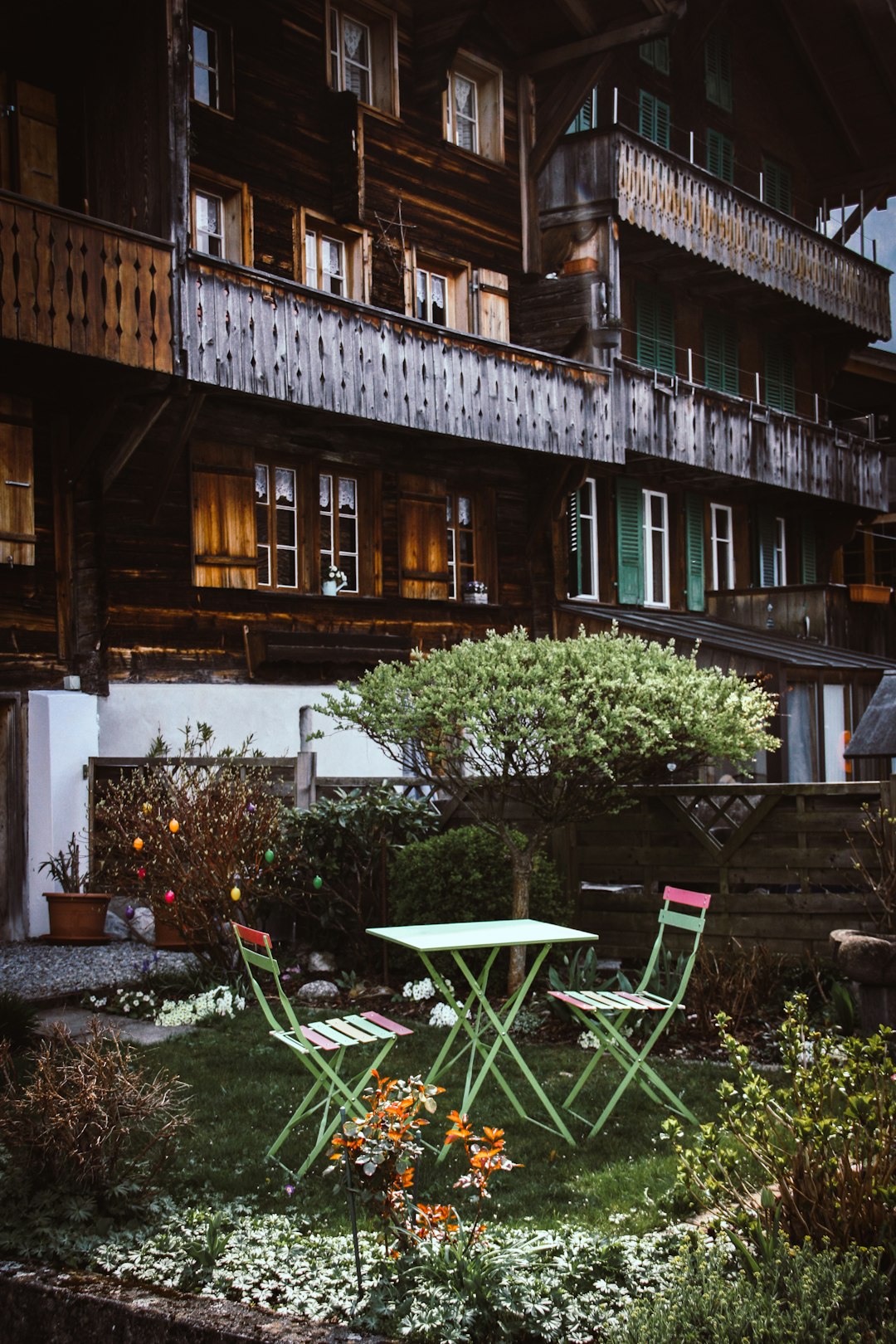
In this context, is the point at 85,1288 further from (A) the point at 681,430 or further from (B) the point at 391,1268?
(A) the point at 681,430

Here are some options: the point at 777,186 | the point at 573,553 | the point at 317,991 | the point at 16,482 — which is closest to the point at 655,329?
the point at 573,553

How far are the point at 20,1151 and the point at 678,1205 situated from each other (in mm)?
2522

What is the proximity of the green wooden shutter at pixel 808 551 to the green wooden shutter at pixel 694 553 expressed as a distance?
3601 millimetres

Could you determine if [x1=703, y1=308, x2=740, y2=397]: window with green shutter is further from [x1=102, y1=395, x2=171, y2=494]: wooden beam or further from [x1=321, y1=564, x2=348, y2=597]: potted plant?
[x1=102, y1=395, x2=171, y2=494]: wooden beam

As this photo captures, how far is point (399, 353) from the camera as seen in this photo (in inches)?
679

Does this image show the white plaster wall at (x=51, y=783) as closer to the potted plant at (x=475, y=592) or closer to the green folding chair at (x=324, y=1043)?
the potted plant at (x=475, y=592)

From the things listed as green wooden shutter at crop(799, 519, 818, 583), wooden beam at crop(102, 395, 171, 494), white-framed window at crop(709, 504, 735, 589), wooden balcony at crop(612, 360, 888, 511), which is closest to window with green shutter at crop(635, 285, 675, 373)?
wooden balcony at crop(612, 360, 888, 511)

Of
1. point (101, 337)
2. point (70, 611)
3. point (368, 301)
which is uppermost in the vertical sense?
point (368, 301)

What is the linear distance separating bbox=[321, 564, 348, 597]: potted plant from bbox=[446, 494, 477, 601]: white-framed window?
2443 mm

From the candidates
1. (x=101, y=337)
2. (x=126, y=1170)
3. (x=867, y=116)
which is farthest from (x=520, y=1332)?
(x=867, y=116)

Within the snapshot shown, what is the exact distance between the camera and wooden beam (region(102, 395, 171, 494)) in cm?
1502

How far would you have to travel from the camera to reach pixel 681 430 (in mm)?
22328

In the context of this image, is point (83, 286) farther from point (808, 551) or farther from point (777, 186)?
point (777, 186)

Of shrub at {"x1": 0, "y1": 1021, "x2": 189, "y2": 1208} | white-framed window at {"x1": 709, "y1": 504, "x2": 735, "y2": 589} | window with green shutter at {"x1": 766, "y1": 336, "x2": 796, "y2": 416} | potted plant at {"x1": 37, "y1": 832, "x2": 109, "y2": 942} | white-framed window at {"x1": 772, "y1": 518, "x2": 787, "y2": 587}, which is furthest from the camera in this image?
window with green shutter at {"x1": 766, "y1": 336, "x2": 796, "y2": 416}
